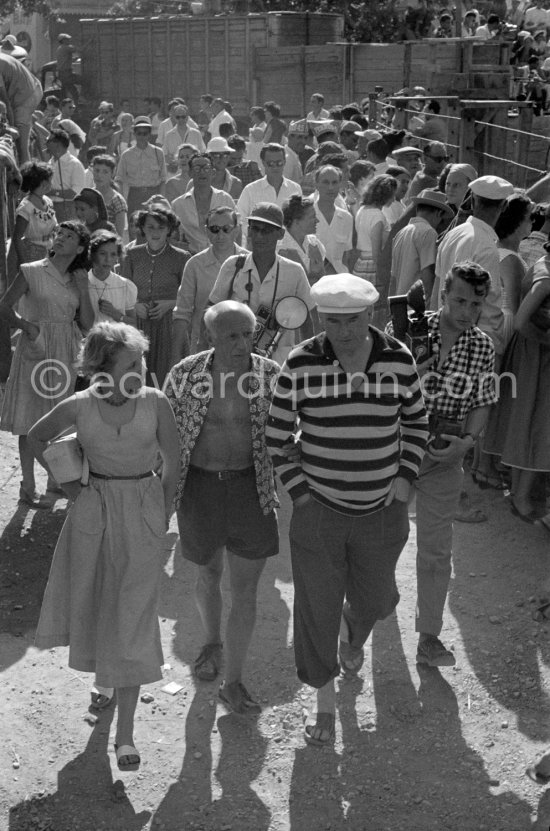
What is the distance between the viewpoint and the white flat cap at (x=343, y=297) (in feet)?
14.0

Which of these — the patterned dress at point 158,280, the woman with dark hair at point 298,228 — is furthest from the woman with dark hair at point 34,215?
the woman with dark hair at point 298,228

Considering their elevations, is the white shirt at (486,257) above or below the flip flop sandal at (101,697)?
above

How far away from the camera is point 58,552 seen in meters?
4.52

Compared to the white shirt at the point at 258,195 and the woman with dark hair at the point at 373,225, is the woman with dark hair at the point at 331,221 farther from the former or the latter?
the white shirt at the point at 258,195

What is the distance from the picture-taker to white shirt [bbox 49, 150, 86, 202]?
1191 centimetres

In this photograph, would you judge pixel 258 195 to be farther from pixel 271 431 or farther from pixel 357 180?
pixel 271 431

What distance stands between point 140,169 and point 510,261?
8047 mm

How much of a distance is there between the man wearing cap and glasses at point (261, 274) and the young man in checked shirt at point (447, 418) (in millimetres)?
1374

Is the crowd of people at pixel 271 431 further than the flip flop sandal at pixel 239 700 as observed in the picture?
No

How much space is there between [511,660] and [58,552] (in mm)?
2351

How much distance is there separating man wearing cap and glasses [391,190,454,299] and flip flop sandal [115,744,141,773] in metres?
4.01

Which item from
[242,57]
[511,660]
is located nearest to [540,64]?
[242,57]

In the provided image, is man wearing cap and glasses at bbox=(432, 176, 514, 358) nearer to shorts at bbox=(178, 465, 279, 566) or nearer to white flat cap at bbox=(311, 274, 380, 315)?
white flat cap at bbox=(311, 274, 380, 315)

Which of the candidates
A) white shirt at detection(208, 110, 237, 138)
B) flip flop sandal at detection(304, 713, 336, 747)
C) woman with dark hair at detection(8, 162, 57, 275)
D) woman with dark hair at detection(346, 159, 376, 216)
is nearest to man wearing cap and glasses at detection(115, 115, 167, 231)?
woman with dark hair at detection(346, 159, 376, 216)
